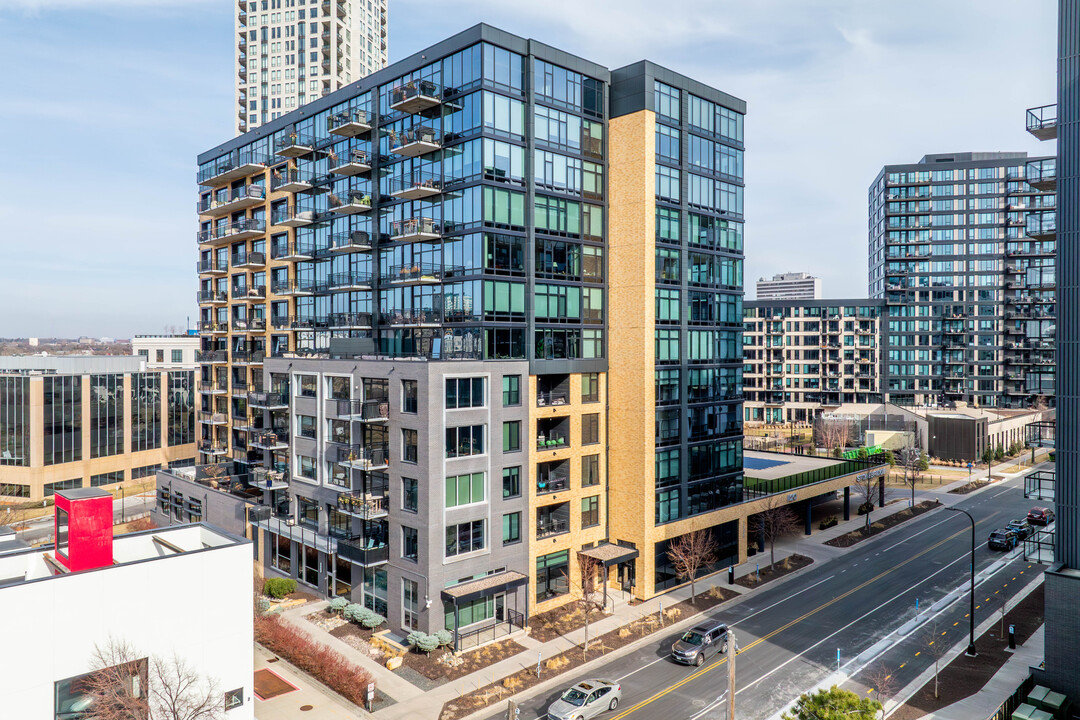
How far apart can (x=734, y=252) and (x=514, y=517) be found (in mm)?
27543

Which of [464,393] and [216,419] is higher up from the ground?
[464,393]

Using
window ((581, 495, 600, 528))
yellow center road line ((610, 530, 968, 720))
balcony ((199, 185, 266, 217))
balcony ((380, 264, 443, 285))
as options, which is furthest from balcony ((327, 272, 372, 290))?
yellow center road line ((610, 530, 968, 720))

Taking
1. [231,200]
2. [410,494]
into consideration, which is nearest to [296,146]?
[231,200]

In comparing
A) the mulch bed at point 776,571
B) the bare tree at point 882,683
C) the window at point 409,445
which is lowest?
the mulch bed at point 776,571

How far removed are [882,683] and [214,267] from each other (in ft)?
225

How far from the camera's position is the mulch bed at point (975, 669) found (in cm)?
3016

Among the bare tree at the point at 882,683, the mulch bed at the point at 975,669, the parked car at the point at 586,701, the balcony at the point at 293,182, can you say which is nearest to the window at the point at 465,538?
the parked car at the point at 586,701

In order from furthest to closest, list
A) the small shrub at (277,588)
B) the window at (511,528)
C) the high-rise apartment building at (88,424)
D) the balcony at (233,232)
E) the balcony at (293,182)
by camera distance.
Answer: the high-rise apartment building at (88,424) < the balcony at (233,232) < the balcony at (293,182) < the small shrub at (277,588) < the window at (511,528)

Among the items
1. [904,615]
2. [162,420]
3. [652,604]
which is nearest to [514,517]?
[652,604]

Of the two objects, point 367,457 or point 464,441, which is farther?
point 367,457

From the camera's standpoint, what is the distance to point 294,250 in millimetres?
58281

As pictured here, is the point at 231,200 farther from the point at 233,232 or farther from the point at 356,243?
the point at 356,243

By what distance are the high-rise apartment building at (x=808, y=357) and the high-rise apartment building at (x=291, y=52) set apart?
290 feet

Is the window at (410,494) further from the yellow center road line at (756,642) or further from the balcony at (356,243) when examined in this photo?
the balcony at (356,243)
